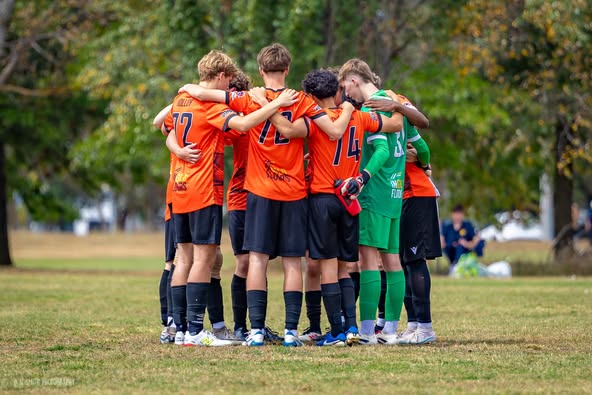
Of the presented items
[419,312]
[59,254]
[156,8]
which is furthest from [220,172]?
[59,254]

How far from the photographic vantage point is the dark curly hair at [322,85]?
933cm

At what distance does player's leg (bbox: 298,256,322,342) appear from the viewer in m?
9.62

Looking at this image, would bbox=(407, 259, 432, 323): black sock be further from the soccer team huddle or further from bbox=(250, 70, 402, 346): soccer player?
bbox=(250, 70, 402, 346): soccer player

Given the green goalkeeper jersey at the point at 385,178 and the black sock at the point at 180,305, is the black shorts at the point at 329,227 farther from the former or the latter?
the black sock at the point at 180,305

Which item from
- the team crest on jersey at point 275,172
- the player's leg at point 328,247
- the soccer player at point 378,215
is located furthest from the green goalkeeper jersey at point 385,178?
the team crest on jersey at point 275,172

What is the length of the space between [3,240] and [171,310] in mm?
21528

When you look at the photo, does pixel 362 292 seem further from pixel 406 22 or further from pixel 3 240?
pixel 3 240

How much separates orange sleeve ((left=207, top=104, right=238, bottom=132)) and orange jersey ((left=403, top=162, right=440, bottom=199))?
1734 millimetres

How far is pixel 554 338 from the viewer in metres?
9.92

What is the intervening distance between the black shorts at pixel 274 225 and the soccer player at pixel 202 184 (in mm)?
285

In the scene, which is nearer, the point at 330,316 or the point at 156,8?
the point at 330,316

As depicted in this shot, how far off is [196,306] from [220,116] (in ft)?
5.09

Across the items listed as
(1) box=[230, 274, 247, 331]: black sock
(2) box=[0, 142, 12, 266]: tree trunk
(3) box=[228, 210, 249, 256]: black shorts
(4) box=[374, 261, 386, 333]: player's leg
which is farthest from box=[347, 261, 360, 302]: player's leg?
(2) box=[0, 142, 12, 266]: tree trunk

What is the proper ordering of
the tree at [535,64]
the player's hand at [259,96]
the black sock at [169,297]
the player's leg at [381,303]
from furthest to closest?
the tree at [535,64] → the player's leg at [381,303] → the black sock at [169,297] → the player's hand at [259,96]
